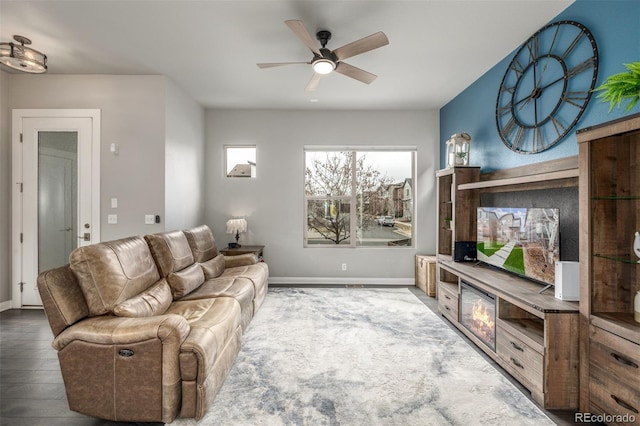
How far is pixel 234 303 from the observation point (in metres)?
2.68

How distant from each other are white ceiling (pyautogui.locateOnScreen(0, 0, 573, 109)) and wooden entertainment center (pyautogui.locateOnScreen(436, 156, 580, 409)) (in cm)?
125

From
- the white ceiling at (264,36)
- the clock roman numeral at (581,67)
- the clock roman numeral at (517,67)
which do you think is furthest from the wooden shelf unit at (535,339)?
the white ceiling at (264,36)

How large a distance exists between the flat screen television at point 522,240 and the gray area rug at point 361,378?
86cm

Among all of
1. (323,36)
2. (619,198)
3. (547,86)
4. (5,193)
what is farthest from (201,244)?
(547,86)

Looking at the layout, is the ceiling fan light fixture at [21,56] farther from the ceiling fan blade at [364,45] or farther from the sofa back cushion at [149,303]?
the ceiling fan blade at [364,45]

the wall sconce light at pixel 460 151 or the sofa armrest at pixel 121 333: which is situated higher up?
the wall sconce light at pixel 460 151

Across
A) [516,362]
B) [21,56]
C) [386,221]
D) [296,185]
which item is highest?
[21,56]

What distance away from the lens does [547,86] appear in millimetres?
2729

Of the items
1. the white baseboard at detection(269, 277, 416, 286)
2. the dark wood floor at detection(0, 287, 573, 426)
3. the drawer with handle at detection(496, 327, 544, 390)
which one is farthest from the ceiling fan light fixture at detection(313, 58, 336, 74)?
the white baseboard at detection(269, 277, 416, 286)

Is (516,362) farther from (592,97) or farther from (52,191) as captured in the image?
(52,191)

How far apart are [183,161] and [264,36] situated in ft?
7.29

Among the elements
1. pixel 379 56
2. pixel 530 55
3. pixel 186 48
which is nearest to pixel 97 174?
pixel 186 48

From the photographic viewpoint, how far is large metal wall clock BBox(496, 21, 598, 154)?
2387 mm

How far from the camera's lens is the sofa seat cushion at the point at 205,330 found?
184cm
